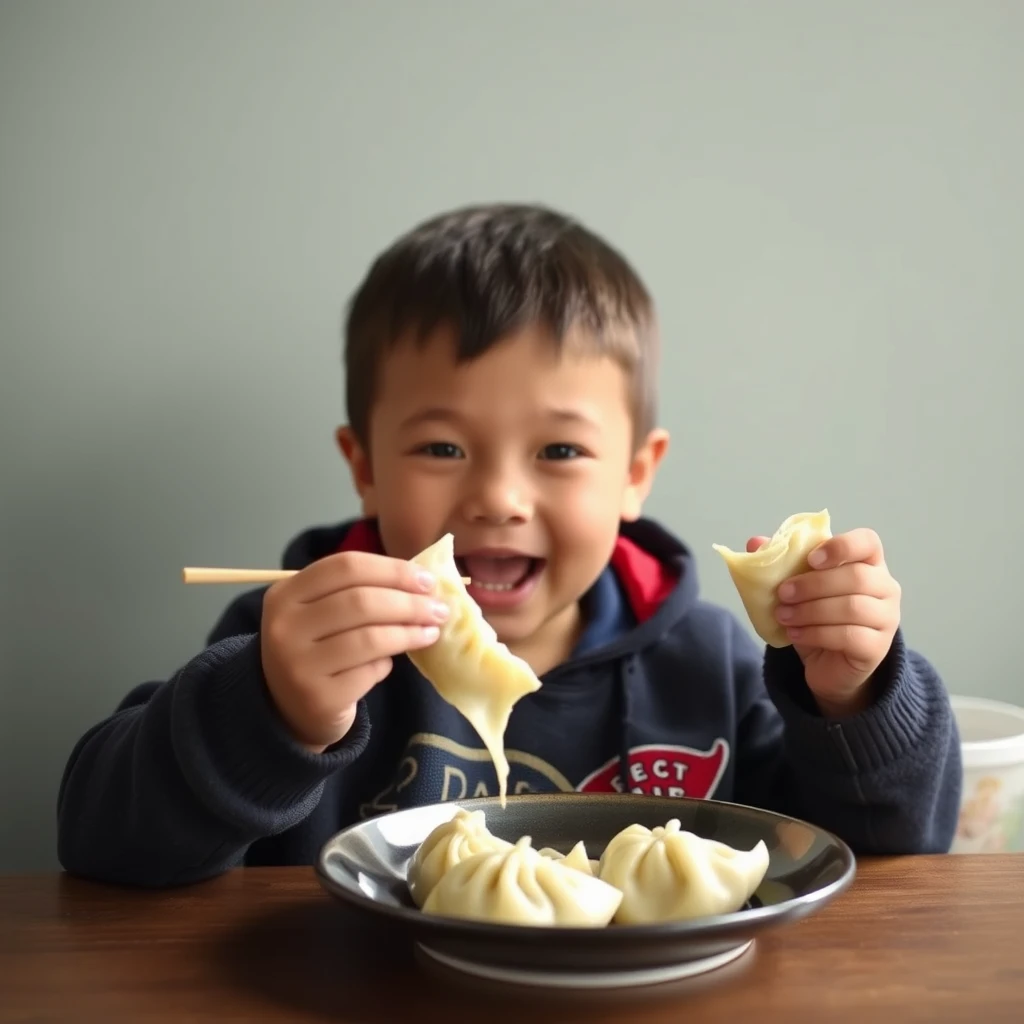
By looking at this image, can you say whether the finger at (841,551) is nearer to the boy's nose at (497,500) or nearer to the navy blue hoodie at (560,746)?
the navy blue hoodie at (560,746)

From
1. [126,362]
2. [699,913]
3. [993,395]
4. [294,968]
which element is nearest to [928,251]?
[993,395]

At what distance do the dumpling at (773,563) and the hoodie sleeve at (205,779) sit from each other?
356 millimetres

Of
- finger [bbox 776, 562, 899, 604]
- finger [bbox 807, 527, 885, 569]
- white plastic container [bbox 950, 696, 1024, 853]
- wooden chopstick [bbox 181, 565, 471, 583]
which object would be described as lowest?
white plastic container [bbox 950, 696, 1024, 853]

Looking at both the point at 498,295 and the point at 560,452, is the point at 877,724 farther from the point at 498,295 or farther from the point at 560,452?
the point at 498,295

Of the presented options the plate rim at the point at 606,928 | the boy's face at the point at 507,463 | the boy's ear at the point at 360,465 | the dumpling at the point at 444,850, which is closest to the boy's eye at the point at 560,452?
the boy's face at the point at 507,463

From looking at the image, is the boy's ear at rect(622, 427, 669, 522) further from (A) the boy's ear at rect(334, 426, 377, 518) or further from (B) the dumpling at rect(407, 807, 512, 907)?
(B) the dumpling at rect(407, 807, 512, 907)

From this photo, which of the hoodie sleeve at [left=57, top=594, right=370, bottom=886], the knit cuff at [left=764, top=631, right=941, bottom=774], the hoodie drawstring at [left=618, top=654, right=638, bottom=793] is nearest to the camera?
the hoodie sleeve at [left=57, top=594, right=370, bottom=886]

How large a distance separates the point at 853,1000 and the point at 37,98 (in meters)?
1.45

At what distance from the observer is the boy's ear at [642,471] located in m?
1.63

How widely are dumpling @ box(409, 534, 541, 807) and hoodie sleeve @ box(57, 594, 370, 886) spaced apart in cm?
12

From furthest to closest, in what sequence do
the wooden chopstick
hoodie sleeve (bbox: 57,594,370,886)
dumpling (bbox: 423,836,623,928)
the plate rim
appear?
1. hoodie sleeve (bbox: 57,594,370,886)
2. the wooden chopstick
3. dumpling (bbox: 423,836,623,928)
4. the plate rim

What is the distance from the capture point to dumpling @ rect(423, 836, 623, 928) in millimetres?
871

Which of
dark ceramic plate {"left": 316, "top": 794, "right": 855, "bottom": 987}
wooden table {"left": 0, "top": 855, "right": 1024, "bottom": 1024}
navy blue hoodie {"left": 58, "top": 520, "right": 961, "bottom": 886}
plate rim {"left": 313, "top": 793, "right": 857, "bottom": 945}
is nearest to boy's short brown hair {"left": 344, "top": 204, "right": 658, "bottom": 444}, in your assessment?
navy blue hoodie {"left": 58, "top": 520, "right": 961, "bottom": 886}

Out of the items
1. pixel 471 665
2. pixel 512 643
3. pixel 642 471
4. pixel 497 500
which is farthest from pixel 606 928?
pixel 642 471
